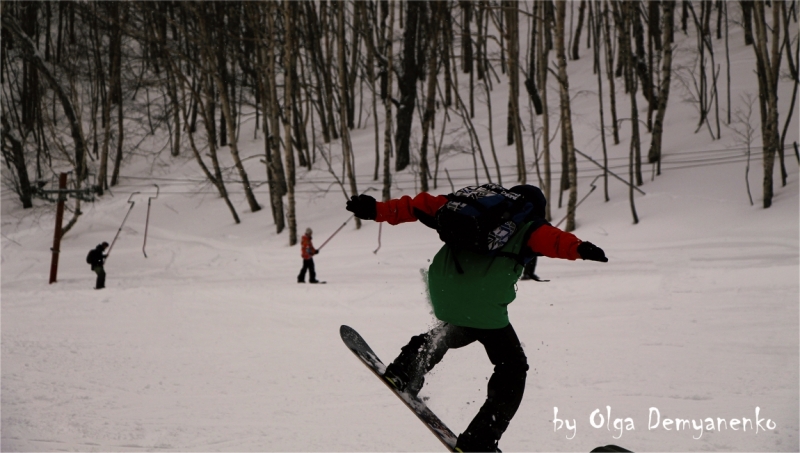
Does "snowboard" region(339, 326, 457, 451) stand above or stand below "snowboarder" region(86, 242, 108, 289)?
above

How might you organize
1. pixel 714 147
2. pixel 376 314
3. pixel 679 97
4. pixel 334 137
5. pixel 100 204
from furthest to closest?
1. pixel 334 137
2. pixel 100 204
3. pixel 679 97
4. pixel 714 147
5. pixel 376 314

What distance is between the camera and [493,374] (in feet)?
14.0

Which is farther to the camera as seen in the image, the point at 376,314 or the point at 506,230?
the point at 376,314

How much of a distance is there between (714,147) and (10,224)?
26.1 m

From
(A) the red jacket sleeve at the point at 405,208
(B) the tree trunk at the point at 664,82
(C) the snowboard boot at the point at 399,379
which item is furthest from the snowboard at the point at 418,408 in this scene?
(B) the tree trunk at the point at 664,82

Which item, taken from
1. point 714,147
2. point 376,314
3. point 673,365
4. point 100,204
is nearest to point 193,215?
point 100,204

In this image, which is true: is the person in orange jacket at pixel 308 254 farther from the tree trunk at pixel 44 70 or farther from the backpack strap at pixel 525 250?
the tree trunk at pixel 44 70

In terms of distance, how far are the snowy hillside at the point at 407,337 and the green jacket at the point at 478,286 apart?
2400mm

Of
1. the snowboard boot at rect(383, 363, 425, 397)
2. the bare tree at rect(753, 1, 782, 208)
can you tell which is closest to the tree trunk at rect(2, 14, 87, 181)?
the bare tree at rect(753, 1, 782, 208)

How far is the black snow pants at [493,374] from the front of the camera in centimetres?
413

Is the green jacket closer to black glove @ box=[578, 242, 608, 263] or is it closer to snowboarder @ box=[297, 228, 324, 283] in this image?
black glove @ box=[578, 242, 608, 263]

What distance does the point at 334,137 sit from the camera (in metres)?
31.9

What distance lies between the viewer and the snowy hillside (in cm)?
654

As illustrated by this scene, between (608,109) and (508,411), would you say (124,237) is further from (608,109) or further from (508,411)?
(508,411)
